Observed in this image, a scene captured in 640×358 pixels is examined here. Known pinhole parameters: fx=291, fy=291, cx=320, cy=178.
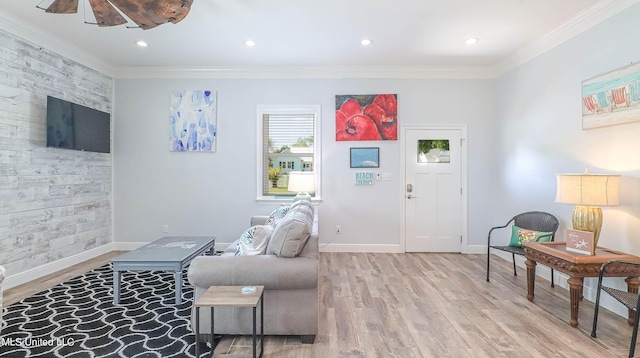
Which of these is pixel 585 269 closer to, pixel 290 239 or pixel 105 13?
pixel 290 239

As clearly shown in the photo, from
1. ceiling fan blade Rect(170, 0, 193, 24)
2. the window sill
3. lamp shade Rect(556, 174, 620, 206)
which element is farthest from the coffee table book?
ceiling fan blade Rect(170, 0, 193, 24)

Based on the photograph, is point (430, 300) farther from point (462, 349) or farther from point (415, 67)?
point (415, 67)

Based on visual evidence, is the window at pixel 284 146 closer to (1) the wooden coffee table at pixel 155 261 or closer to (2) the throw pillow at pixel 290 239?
(1) the wooden coffee table at pixel 155 261

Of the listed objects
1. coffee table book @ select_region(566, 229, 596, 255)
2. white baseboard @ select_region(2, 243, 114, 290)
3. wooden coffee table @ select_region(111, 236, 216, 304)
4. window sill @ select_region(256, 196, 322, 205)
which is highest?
window sill @ select_region(256, 196, 322, 205)

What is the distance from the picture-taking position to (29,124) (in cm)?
338

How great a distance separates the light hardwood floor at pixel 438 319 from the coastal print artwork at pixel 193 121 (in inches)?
84.6

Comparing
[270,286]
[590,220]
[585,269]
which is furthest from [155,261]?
[590,220]

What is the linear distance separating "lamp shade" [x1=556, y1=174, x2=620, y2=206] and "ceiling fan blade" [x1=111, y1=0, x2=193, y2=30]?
141 inches

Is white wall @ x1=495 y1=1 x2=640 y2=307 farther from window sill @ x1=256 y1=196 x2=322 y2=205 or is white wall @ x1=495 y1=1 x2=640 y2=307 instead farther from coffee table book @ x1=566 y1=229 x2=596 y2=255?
window sill @ x1=256 y1=196 x2=322 y2=205

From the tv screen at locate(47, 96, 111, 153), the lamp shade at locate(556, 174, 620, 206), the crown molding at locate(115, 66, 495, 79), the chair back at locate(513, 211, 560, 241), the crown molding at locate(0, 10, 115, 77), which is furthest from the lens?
the crown molding at locate(115, 66, 495, 79)

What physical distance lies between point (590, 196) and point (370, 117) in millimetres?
2826

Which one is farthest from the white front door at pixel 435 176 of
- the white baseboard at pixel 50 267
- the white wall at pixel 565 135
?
the white baseboard at pixel 50 267

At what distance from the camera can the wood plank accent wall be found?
316 centimetres

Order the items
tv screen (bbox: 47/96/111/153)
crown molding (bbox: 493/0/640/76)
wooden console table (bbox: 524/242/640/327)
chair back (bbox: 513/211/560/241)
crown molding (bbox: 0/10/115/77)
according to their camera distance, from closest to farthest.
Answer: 1. wooden console table (bbox: 524/242/640/327)
2. crown molding (bbox: 493/0/640/76)
3. crown molding (bbox: 0/10/115/77)
4. chair back (bbox: 513/211/560/241)
5. tv screen (bbox: 47/96/111/153)
